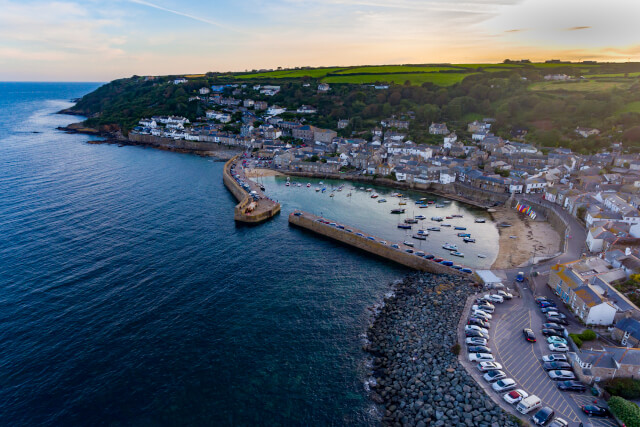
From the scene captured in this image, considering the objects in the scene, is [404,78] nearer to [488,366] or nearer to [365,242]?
[365,242]

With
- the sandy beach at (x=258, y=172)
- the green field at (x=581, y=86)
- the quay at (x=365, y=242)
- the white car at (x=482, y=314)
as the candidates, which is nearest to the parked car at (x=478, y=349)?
the white car at (x=482, y=314)

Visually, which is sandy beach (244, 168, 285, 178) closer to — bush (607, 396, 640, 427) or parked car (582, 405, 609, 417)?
parked car (582, 405, 609, 417)

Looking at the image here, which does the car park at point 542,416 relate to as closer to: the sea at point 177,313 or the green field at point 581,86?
the sea at point 177,313

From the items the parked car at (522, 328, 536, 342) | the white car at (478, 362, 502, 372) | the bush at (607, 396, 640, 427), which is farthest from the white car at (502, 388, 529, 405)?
the parked car at (522, 328, 536, 342)

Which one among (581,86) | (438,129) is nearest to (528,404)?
(438,129)

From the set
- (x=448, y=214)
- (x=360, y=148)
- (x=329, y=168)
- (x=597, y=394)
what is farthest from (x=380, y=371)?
(x=360, y=148)

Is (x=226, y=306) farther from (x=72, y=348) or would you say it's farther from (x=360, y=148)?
(x=360, y=148)
